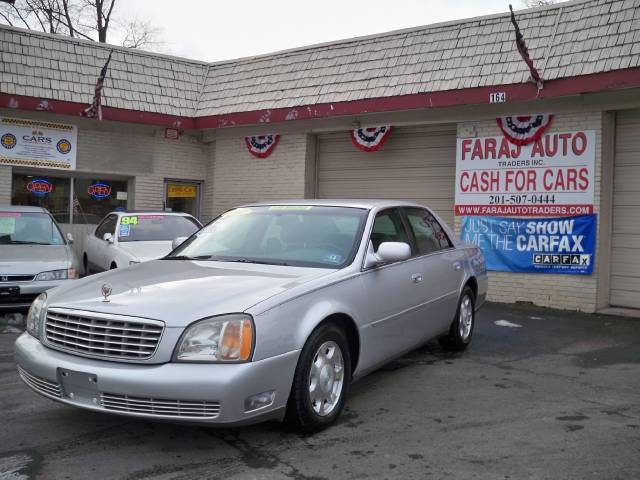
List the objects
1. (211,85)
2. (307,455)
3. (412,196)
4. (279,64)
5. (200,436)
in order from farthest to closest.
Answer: (211,85) → (279,64) → (412,196) → (200,436) → (307,455)

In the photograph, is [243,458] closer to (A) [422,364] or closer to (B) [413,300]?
(B) [413,300]

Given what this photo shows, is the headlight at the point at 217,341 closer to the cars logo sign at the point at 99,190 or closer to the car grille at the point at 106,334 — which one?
the car grille at the point at 106,334

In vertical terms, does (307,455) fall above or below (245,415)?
below

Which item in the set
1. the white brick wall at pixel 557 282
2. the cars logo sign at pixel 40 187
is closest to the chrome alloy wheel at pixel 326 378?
the white brick wall at pixel 557 282

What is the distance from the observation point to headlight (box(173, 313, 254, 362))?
371 cm

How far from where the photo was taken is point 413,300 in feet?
18.4

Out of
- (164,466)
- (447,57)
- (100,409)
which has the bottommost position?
(164,466)

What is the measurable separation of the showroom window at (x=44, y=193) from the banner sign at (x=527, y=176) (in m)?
7.82

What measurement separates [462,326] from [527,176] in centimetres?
445

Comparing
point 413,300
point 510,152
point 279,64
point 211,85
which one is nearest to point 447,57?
point 510,152

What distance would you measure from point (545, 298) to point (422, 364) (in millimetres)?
4656

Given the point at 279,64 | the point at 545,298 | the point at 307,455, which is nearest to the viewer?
the point at 307,455

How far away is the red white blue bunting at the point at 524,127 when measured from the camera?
10352 millimetres

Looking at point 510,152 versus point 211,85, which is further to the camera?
point 211,85
